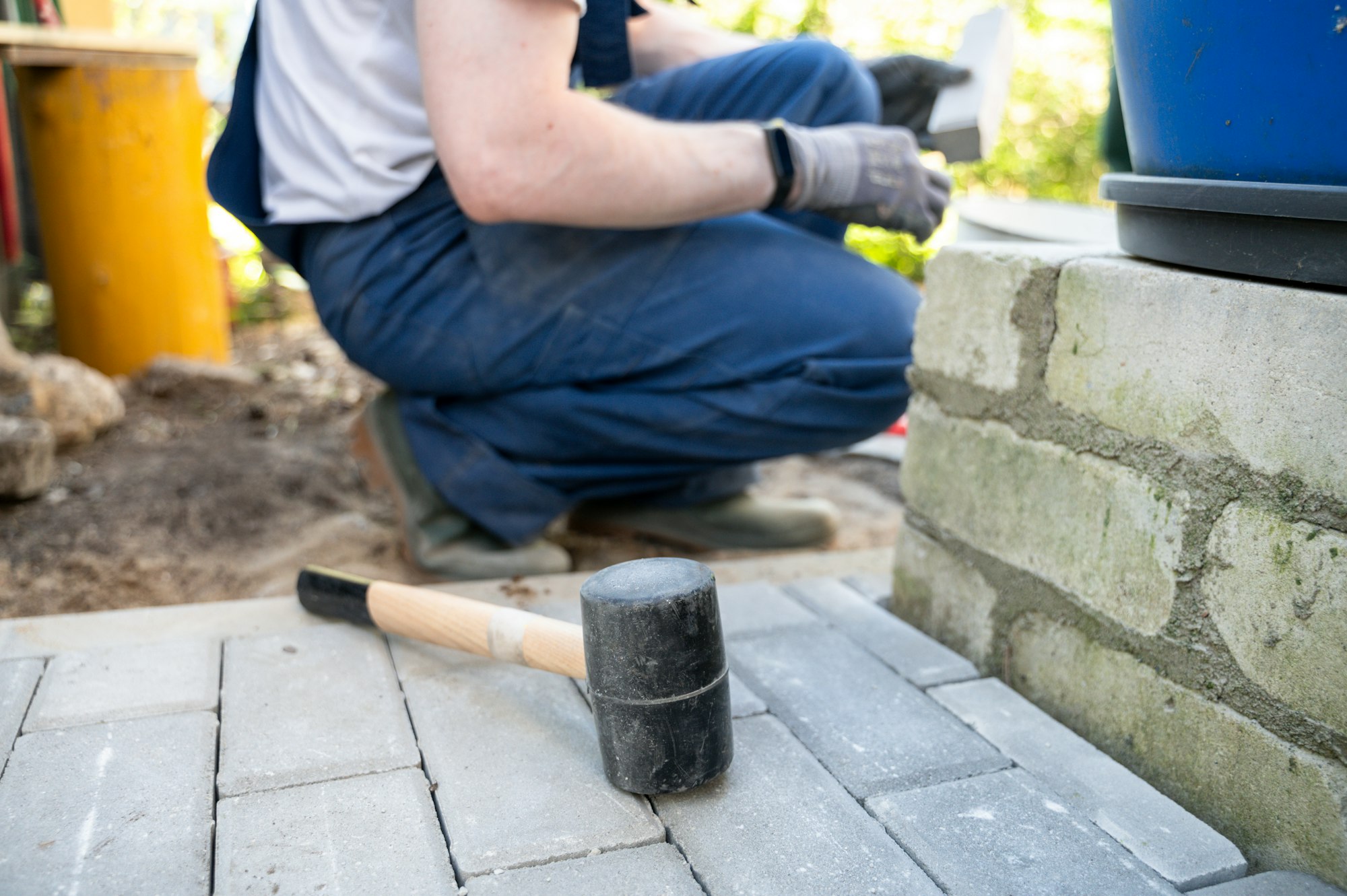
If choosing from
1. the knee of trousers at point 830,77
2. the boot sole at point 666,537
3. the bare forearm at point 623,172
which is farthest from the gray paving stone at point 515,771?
the knee of trousers at point 830,77

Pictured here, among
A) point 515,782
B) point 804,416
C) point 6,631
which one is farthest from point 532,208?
point 6,631

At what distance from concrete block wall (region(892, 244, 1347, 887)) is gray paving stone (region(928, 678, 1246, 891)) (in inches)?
1.6

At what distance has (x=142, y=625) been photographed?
5.45 feet

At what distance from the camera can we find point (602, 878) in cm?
109

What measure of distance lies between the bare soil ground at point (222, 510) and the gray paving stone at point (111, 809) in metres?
0.67

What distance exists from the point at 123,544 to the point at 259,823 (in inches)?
50.2

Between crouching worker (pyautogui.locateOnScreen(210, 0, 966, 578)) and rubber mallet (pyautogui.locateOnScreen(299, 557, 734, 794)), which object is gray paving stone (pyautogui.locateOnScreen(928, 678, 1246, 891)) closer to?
rubber mallet (pyautogui.locateOnScreen(299, 557, 734, 794))

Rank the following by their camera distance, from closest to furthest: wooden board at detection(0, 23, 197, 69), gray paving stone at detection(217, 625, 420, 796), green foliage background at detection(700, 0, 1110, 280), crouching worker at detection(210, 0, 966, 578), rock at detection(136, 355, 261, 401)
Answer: gray paving stone at detection(217, 625, 420, 796)
crouching worker at detection(210, 0, 966, 578)
wooden board at detection(0, 23, 197, 69)
rock at detection(136, 355, 261, 401)
green foliage background at detection(700, 0, 1110, 280)

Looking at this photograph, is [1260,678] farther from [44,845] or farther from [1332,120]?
[44,845]

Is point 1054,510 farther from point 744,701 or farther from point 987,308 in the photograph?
point 744,701

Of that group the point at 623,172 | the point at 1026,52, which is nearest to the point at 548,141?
the point at 623,172

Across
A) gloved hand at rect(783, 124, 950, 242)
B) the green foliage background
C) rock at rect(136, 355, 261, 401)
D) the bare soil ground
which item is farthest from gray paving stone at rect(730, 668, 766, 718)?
the green foliage background

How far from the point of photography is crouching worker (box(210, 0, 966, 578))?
182 cm

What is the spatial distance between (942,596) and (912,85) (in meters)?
1.30
